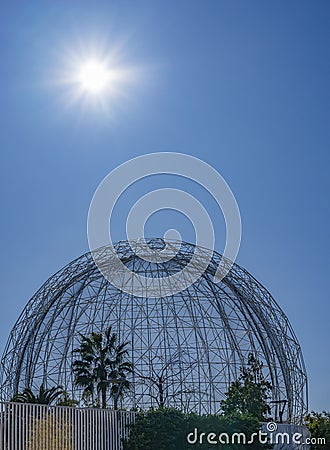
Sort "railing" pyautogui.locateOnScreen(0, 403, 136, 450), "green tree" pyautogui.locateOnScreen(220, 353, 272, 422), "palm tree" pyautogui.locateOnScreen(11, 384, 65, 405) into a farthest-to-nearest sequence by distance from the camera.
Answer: "green tree" pyautogui.locateOnScreen(220, 353, 272, 422)
"palm tree" pyautogui.locateOnScreen(11, 384, 65, 405)
"railing" pyautogui.locateOnScreen(0, 403, 136, 450)

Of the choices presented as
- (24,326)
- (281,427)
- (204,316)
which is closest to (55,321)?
(24,326)

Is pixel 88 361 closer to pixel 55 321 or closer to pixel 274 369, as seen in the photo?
pixel 55 321

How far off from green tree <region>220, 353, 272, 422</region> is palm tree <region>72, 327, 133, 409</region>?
22.2 ft

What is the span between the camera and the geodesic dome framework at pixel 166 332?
5091cm

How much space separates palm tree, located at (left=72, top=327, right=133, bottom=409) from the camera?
47656 mm

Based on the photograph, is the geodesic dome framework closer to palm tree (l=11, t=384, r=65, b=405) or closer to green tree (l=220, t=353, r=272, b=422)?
green tree (l=220, t=353, r=272, b=422)

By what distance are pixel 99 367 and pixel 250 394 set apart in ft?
31.4

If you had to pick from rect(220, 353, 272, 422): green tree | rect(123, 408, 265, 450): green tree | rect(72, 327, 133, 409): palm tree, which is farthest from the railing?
rect(72, 327, 133, 409): palm tree

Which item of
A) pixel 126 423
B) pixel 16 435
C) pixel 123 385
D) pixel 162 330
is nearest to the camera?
pixel 16 435

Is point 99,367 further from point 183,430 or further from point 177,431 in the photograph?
point 177,431

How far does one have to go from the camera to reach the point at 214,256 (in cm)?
5566

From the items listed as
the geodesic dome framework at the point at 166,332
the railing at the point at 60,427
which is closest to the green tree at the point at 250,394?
the geodesic dome framework at the point at 166,332

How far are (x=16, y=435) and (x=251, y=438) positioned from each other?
14.5 m

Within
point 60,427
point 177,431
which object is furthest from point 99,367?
point 60,427
